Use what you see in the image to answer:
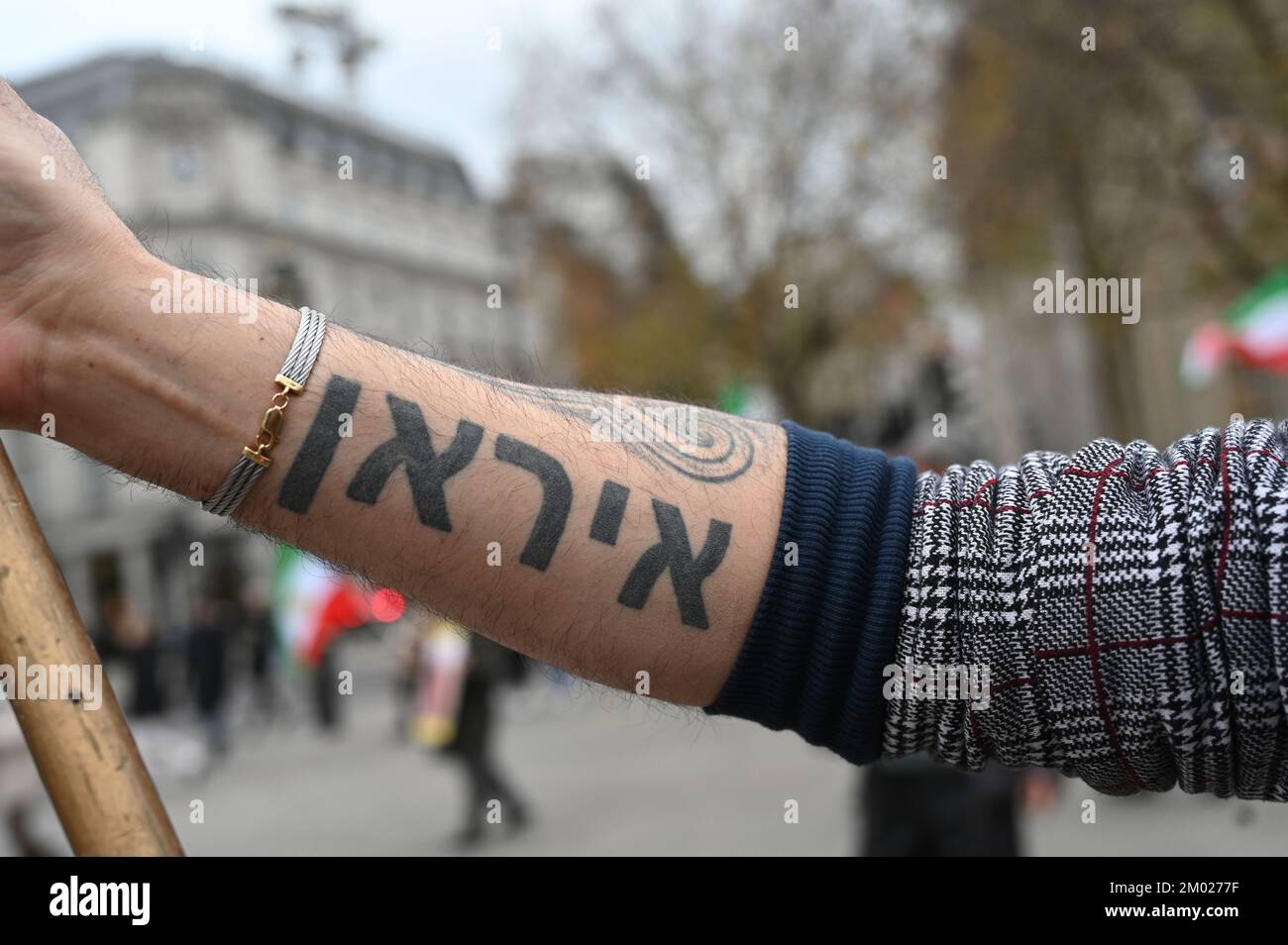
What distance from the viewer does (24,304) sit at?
1.27 meters

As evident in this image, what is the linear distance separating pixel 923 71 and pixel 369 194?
27086 mm

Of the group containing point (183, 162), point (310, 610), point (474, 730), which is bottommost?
point (474, 730)

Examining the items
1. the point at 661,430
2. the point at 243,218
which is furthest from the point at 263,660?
the point at 243,218

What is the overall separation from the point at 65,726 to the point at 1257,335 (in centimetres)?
973

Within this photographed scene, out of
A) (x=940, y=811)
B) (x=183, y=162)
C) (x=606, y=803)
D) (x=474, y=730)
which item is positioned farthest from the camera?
(x=183, y=162)

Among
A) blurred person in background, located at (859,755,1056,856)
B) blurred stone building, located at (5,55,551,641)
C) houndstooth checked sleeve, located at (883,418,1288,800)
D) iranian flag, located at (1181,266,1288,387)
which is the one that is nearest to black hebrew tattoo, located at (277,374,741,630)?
houndstooth checked sleeve, located at (883,418,1288,800)

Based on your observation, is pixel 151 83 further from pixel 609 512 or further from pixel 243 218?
pixel 609 512

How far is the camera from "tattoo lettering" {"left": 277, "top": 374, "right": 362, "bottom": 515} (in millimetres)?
1315

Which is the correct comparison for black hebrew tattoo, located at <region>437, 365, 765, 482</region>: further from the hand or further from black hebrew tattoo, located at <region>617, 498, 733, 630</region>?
the hand

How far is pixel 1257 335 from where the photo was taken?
9539 mm

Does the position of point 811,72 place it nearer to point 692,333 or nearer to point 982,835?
point 692,333

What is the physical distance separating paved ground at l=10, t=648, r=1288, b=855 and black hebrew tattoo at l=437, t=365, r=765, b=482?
2.82m

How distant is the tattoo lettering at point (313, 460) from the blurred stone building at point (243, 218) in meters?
26.3

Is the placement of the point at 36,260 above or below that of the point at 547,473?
above
